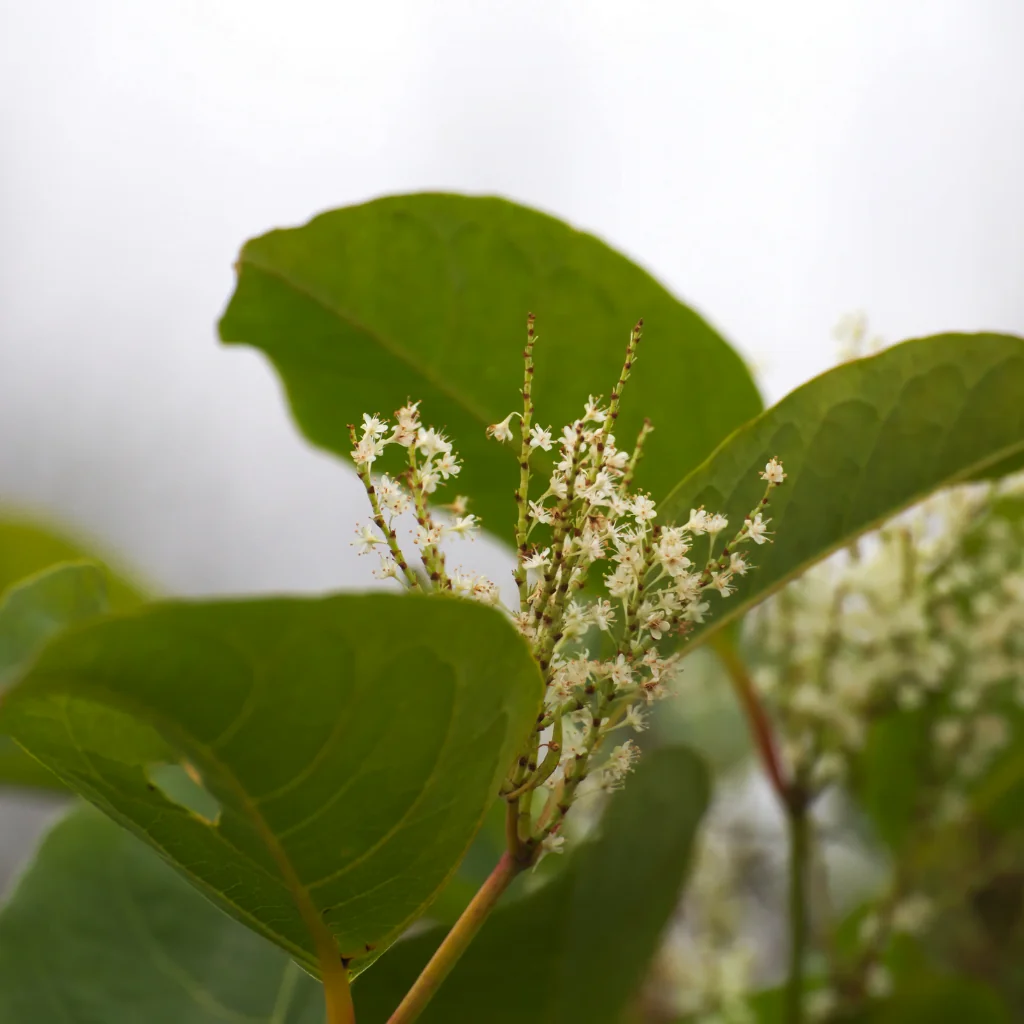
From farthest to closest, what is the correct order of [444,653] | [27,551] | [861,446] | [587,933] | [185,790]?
[27,551]
[185,790]
[587,933]
[861,446]
[444,653]

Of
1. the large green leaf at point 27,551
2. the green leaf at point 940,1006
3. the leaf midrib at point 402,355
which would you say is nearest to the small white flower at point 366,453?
the leaf midrib at point 402,355

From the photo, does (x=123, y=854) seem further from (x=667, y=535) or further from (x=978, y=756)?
(x=978, y=756)

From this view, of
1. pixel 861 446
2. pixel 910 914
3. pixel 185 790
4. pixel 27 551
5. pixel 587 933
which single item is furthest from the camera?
pixel 27 551

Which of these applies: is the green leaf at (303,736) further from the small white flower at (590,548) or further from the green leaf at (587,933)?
the green leaf at (587,933)

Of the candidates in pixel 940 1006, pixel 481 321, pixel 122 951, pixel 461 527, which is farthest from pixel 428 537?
pixel 940 1006

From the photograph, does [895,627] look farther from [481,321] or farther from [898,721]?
[481,321]

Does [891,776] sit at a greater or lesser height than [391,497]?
lesser

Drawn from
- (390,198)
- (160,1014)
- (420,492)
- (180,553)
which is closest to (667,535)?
(420,492)

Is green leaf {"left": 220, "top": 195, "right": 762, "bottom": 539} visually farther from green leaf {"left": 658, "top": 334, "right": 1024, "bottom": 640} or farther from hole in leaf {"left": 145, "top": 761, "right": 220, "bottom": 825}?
hole in leaf {"left": 145, "top": 761, "right": 220, "bottom": 825}
